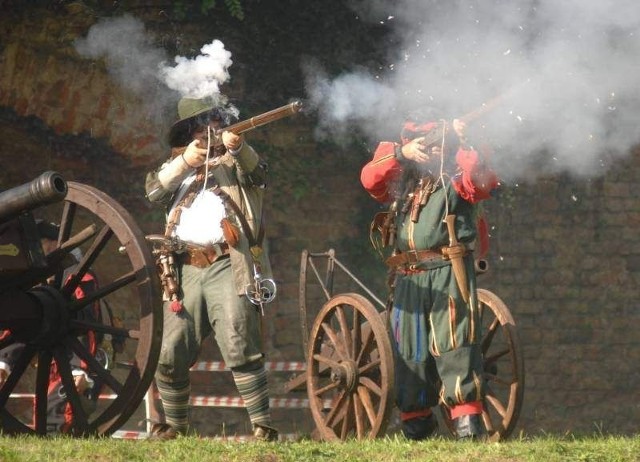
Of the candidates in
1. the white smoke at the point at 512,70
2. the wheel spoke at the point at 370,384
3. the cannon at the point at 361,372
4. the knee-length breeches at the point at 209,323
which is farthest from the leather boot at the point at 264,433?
the white smoke at the point at 512,70

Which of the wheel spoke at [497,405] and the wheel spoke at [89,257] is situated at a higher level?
the wheel spoke at [89,257]

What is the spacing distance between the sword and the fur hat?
1.24 metres

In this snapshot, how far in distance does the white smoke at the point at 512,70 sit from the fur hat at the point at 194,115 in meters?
1.06

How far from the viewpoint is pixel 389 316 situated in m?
6.77

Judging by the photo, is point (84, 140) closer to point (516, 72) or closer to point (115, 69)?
point (115, 69)

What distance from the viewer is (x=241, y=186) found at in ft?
21.4

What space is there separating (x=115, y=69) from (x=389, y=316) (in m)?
3.59

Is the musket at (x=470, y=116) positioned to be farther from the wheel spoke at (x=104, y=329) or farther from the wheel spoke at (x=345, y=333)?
the wheel spoke at (x=104, y=329)

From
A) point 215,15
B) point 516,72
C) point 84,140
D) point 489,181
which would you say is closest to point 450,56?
point 516,72

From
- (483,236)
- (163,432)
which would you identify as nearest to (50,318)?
(163,432)

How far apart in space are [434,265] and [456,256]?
151mm

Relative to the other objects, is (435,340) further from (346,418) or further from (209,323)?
(209,323)

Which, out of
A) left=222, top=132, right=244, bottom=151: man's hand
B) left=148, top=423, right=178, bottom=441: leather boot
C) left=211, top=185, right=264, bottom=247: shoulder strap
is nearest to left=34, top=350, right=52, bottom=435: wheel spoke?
left=148, top=423, right=178, bottom=441: leather boot

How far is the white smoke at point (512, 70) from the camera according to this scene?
706cm
